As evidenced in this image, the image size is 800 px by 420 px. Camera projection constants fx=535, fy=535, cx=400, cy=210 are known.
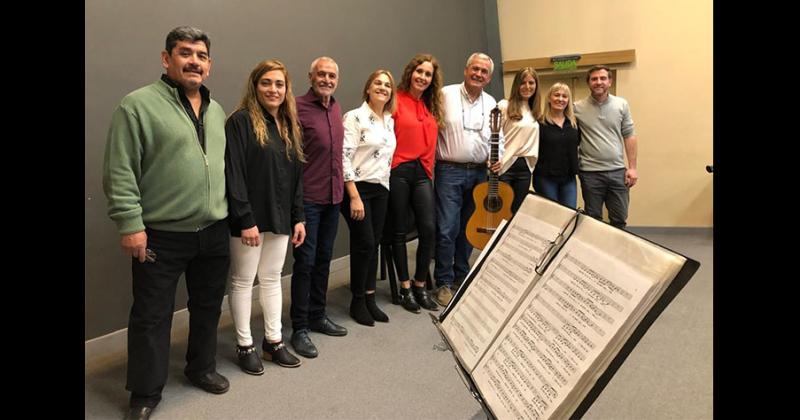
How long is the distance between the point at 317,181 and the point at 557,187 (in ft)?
5.83

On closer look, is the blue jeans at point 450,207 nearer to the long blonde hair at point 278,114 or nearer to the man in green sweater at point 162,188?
the long blonde hair at point 278,114

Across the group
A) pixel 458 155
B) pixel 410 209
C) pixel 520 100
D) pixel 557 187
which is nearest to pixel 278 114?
pixel 410 209

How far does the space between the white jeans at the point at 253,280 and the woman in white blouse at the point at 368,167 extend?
53 cm

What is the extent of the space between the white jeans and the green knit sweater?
31 cm

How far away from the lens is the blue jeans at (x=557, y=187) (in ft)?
11.9

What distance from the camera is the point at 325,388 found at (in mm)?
2316

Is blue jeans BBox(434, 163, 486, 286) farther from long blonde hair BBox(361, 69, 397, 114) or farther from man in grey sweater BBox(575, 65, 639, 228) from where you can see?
man in grey sweater BBox(575, 65, 639, 228)

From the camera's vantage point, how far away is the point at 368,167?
2900 mm

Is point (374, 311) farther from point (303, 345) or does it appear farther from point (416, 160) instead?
point (416, 160)

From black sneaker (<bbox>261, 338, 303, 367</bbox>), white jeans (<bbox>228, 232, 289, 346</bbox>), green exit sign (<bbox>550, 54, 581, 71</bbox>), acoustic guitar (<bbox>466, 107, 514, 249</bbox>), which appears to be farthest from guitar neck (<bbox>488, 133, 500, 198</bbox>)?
green exit sign (<bbox>550, 54, 581, 71</bbox>)

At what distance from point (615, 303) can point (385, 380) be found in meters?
1.71
